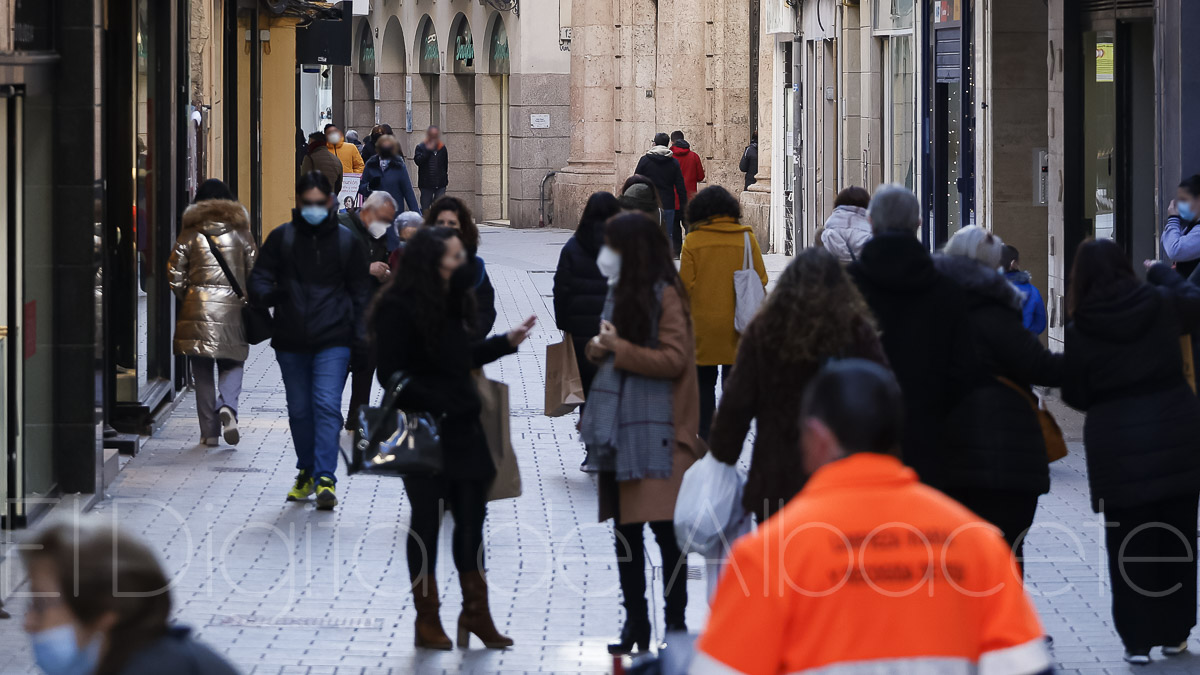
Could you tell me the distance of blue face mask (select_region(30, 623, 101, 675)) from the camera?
9.59 feet

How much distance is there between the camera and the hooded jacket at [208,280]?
11141 mm

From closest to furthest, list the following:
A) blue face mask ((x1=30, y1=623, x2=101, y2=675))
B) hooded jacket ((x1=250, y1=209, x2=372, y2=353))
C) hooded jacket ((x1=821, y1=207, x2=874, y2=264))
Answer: blue face mask ((x1=30, y1=623, x2=101, y2=675)) → hooded jacket ((x1=250, y1=209, x2=372, y2=353)) → hooded jacket ((x1=821, y1=207, x2=874, y2=264))

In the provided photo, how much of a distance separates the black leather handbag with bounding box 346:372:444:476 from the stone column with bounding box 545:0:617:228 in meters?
26.8

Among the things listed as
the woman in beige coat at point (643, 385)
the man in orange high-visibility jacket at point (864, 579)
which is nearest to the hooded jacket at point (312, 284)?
the woman in beige coat at point (643, 385)

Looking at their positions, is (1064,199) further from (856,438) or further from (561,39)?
(561,39)

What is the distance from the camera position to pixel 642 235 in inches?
257

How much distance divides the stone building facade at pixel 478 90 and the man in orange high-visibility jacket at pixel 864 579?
34304mm

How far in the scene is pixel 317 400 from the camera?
9.38 m

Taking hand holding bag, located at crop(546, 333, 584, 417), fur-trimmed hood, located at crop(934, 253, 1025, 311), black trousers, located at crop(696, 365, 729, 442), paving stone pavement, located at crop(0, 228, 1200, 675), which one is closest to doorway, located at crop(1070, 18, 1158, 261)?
paving stone pavement, located at crop(0, 228, 1200, 675)

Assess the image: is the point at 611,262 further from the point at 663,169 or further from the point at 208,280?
the point at 663,169

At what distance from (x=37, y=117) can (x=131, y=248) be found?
3.23m

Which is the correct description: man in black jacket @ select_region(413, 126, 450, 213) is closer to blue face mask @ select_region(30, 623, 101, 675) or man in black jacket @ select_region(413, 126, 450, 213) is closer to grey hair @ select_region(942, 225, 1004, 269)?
grey hair @ select_region(942, 225, 1004, 269)

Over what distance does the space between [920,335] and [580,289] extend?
13.2ft

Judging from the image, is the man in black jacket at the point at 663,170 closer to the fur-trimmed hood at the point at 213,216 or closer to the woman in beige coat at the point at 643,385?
the fur-trimmed hood at the point at 213,216
